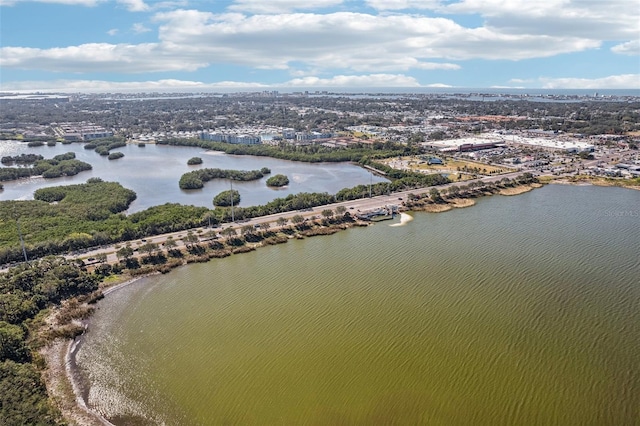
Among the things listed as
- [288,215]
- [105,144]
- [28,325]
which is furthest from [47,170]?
[28,325]

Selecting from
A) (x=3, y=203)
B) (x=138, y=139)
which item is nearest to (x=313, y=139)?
(x=138, y=139)

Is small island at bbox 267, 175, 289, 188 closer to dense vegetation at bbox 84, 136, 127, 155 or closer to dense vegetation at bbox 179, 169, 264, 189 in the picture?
dense vegetation at bbox 179, 169, 264, 189

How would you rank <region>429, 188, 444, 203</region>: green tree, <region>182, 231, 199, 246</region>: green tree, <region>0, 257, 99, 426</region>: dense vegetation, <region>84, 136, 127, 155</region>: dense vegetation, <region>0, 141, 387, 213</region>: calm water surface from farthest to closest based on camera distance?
<region>84, 136, 127, 155</region>: dense vegetation
<region>0, 141, 387, 213</region>: calm water surface
<region>429, 188, 444, 203</region>: green tree
<region>182, 231, 199, 246</region>: green tree
<region>0, 257, 99, 426</region>: dense vegetation

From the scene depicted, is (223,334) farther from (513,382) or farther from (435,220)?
(435,220)

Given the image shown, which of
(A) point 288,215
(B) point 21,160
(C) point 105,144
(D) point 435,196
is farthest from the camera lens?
(C) point 105,144

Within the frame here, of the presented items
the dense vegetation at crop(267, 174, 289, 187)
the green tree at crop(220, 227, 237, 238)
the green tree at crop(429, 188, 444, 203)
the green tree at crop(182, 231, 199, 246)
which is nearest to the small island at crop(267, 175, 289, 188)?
the dense vegetation at crop(267, 174, 289, 187)

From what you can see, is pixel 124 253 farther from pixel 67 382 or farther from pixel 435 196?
pixel 435 196
